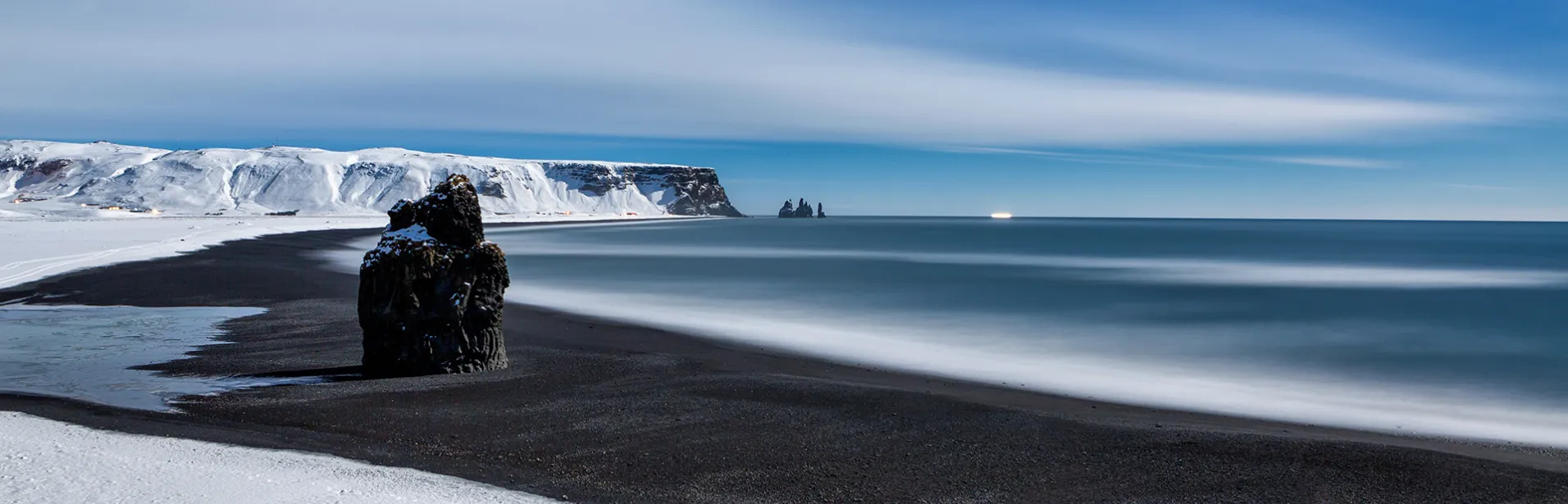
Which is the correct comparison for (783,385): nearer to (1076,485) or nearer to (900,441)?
(900,441)

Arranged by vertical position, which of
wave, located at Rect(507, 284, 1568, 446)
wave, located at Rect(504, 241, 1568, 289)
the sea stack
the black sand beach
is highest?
the sea stack

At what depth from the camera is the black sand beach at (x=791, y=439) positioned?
731 centimetres

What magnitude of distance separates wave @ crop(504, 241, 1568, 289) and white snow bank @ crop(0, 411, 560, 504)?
35040 mm

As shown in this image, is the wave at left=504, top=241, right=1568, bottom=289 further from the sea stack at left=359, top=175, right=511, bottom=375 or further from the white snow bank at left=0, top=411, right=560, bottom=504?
the white snow bank at left=0, top=411, right=560, bottom=504

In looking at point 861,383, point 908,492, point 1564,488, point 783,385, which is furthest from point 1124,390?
point 908,492

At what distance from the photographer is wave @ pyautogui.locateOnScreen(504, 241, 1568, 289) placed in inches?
1623

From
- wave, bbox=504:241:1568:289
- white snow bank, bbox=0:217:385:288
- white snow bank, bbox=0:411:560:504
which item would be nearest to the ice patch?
white snow bank, bbox=0:411:560:504

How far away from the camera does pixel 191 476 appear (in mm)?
6570

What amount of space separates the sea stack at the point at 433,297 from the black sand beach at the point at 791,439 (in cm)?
38

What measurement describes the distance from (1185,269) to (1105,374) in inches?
1500

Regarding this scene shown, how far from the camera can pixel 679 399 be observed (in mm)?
10367

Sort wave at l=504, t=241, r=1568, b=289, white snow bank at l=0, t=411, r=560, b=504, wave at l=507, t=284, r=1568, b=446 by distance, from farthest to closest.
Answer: wave at l=504, t=241, r=1568, b=289 → wave at l=507, t=284, r=1568, b=446 → white snow bank at l=0, t=411, r=560, b=504

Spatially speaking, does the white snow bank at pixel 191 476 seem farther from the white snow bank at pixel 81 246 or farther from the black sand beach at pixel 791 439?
the white snow bank at pixel 81 246

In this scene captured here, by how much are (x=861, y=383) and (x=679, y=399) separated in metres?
2.53
